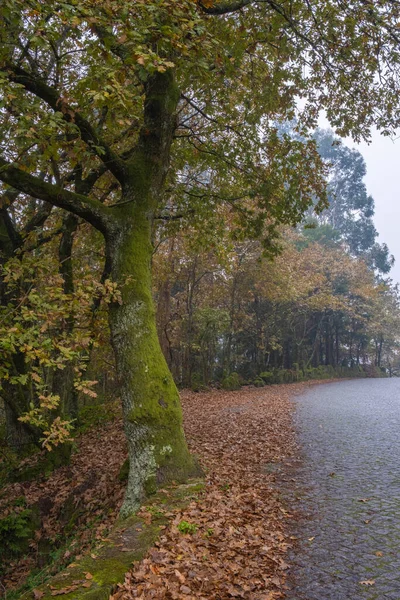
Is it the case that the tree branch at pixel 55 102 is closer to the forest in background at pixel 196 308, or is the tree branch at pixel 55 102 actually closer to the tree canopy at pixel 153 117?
the tree canopy at pixel 153 117

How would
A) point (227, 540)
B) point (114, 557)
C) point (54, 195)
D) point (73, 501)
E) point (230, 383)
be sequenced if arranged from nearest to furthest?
point (114, 557) < point (227, 540) < point (54, 195) < point (73, 501) < point (230, 383)

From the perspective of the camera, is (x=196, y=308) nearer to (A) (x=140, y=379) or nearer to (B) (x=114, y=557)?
(A) (x=140, y=379)

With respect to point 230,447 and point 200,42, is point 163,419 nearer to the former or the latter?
point 230,447

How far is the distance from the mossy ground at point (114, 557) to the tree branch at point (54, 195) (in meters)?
4.04

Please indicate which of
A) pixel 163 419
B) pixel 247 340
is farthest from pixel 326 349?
pixel 163 419

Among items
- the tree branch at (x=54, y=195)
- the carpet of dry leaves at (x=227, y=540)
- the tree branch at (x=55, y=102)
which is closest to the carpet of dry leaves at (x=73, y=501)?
the carpet of dry leaves at (x=227, y=540)

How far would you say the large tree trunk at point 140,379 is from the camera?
5734 mm

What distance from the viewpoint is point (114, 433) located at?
11.5 meters

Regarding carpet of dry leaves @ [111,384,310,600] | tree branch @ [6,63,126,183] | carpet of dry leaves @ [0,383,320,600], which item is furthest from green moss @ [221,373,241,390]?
tree branch @ [6,63,126,183]

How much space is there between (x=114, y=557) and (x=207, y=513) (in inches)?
56.2

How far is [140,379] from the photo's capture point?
600 cm

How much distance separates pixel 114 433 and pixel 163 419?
6.20m

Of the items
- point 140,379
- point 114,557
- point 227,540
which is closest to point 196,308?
point 140,379

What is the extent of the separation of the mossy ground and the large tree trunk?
456mm
